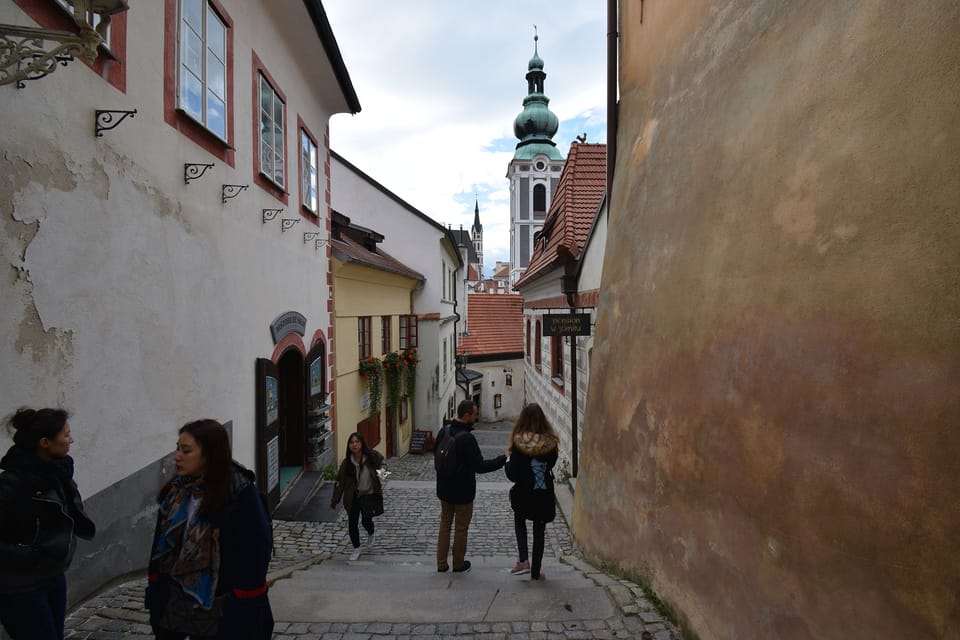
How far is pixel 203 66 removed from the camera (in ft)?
18.6

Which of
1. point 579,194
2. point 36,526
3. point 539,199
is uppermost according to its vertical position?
point 539,199

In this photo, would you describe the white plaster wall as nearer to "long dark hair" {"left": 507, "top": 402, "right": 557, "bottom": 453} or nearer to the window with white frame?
the window with white frame

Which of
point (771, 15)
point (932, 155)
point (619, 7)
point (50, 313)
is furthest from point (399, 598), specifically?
point (619, 7)

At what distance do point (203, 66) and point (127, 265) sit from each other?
2.43 metres

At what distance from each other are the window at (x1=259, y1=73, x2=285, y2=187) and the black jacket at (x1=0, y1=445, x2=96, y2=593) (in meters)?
5.13

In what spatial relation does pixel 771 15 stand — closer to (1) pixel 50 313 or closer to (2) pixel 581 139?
(1) pixel 50 313

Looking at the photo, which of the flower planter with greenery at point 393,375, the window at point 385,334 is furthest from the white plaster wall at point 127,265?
the window at point 385,334

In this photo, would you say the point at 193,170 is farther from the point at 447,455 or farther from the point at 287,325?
the point at 447,455

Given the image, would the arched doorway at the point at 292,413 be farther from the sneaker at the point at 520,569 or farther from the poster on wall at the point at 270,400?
the sneaker at the point at 520,569

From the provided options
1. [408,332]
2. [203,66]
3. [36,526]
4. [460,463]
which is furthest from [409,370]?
[36,526]

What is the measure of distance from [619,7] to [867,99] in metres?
5.52

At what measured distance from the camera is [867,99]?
264 cm

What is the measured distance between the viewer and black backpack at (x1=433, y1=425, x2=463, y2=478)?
4965 millimetres

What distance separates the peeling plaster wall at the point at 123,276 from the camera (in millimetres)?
3301
